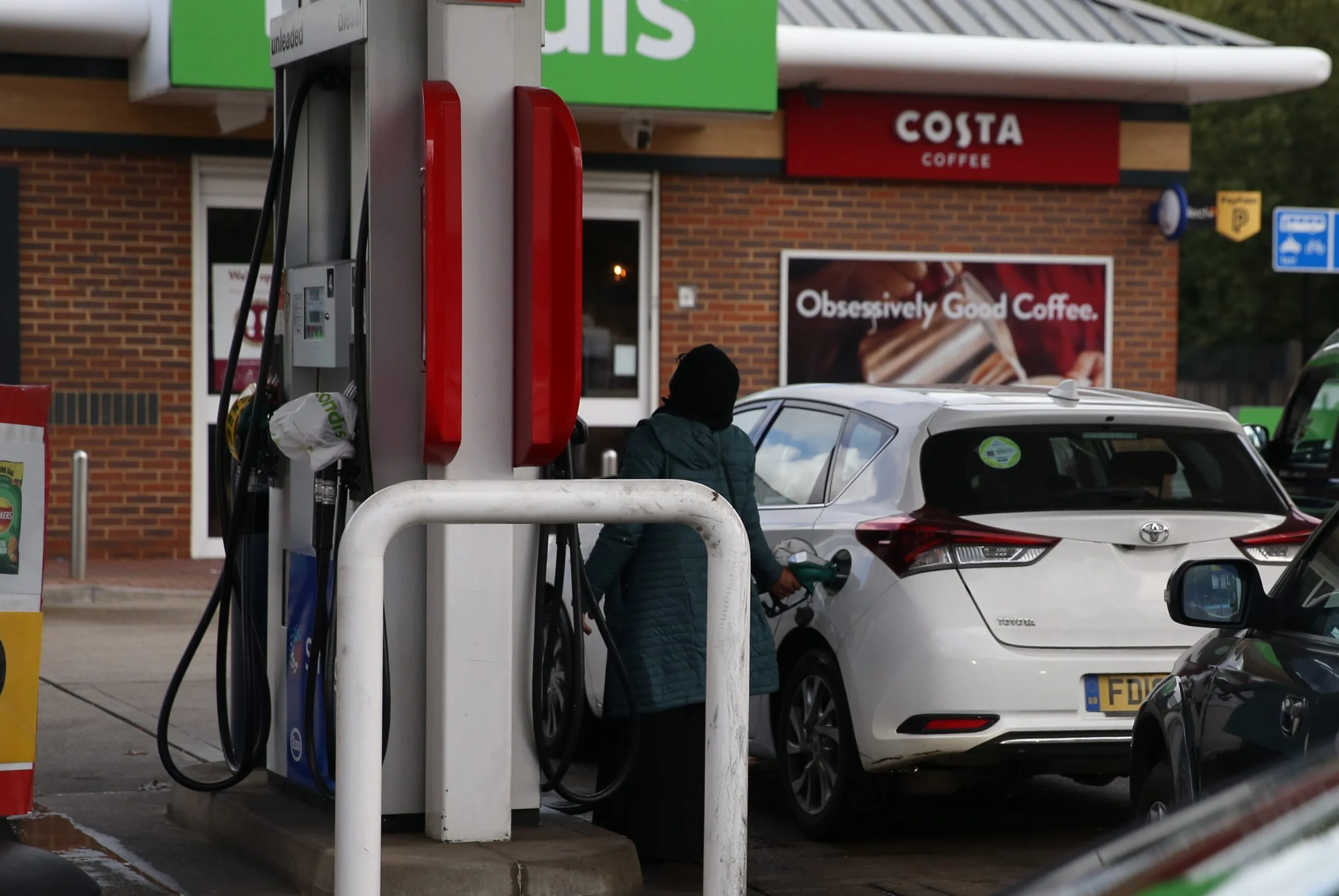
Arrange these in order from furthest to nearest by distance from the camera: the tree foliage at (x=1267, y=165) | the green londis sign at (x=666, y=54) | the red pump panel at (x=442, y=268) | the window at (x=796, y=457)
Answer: the tree foliage at (x=1267, y=165) < the green londis sign at (x=666, y=54) < the window at (x=796, y=457) < the red pump panel at (x=442, y=268)

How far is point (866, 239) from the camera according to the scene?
54.4 ft

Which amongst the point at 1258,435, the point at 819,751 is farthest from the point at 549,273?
the point at 1258,435

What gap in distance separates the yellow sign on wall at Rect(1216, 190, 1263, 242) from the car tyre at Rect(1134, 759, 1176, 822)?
42.8 ft

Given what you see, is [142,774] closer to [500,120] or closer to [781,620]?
[781,620]

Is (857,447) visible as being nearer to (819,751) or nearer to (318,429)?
(819,751)

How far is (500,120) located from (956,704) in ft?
7.70

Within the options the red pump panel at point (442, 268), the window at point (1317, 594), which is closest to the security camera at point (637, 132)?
the red pump panel at point (442, 268)

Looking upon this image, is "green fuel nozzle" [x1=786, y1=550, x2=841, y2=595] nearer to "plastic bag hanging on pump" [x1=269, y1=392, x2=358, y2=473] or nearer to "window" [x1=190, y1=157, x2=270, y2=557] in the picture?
"plastic bag hanging on pump" [x1=269, y1=392, x2=358, y2=473]

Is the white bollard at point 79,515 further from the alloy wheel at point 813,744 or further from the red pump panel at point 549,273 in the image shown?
the red pump panel at point 549,273

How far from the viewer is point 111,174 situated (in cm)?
1495

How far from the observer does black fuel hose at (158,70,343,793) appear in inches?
237

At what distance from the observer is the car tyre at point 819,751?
6516mm

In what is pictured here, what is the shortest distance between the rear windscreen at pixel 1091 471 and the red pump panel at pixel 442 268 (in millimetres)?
1937

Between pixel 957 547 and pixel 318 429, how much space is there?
2.15 metres
